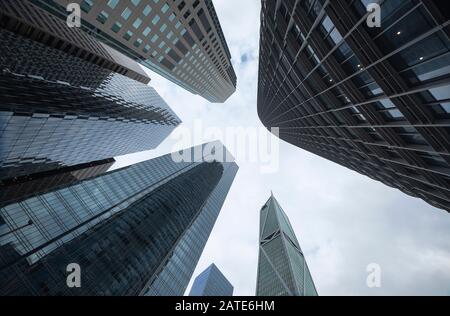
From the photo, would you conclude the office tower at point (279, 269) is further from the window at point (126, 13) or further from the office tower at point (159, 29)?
the window at point (126, 13)

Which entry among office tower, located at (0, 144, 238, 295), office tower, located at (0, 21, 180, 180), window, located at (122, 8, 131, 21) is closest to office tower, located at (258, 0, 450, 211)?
window, located at (122, 8, 131, 21)

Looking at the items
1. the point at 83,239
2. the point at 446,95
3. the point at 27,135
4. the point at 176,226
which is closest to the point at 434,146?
the point at 446,95

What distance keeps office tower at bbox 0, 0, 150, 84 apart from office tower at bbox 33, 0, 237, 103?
899 inches

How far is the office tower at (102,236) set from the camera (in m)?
46.4

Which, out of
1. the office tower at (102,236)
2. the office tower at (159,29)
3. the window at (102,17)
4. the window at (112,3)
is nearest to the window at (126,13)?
the office tower at (159,29)

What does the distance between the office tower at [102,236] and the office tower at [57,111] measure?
47.7 ft

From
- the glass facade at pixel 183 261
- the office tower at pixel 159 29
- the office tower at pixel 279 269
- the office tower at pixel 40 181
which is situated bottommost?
the office tower at pixel 279 269

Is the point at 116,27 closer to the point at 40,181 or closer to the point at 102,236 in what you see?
the point at 102,236

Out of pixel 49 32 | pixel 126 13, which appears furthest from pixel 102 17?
pixel 49 32

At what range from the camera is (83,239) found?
199 feet

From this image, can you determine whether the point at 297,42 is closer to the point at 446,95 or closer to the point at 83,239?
the point at 446,95

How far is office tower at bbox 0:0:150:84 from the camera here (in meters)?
65.8

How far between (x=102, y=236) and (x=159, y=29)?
50.2 metres
